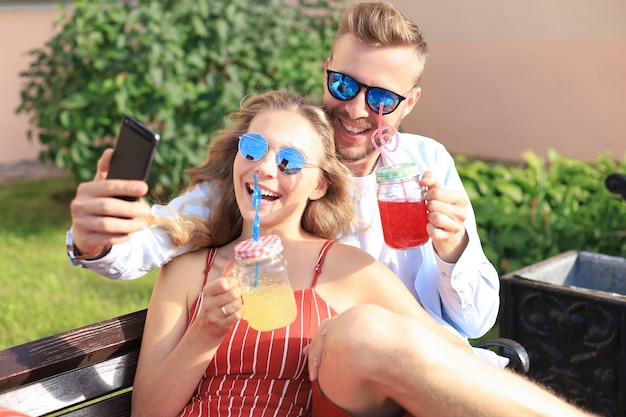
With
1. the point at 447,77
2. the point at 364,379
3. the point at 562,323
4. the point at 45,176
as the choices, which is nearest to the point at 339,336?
the point at 364,379

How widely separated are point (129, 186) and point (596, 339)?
2.42 metres

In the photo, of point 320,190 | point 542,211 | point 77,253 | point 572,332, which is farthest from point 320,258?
point 542,211

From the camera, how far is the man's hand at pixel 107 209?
2.03 metres

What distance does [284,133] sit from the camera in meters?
2.80

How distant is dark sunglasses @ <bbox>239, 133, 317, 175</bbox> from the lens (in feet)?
8.87

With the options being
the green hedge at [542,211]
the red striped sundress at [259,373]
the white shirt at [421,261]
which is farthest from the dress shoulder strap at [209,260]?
the green hedge at [542,211]

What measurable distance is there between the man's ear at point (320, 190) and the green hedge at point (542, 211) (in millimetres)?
2485

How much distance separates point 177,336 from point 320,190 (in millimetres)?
761

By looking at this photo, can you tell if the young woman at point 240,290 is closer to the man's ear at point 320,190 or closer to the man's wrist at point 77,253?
the man's ear at point 320,190

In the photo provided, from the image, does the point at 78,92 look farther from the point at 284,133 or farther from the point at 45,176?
the point at 284,133

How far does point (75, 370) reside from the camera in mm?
2492

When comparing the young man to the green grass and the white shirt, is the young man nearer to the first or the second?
the white shirt

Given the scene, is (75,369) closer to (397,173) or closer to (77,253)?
(77,253)

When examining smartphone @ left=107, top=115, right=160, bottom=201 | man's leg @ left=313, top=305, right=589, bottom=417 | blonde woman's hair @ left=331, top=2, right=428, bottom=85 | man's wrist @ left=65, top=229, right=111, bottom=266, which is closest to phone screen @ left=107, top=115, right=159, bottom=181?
smartphone @ left=107, top=115, right=160, bottom=201
